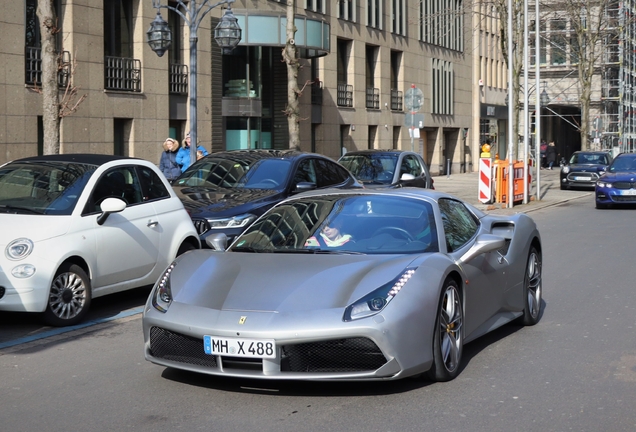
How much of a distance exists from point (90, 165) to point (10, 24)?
48.1 ft

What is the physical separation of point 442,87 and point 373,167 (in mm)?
34426

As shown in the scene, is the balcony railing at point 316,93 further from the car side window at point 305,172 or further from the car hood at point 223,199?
the car hood at point 223,199

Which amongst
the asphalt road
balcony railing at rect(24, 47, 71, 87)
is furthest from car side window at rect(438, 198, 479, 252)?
balcony railing at rect(24, 47, 71, 87)

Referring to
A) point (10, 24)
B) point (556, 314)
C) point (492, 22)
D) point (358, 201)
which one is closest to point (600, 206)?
point (10, 24)

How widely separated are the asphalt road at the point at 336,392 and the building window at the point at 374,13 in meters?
36.1

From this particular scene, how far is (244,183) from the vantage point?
45.8ft

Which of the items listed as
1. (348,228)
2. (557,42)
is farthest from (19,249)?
(557,42)

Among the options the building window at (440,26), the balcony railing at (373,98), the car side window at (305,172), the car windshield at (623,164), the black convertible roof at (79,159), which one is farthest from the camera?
the building window at (440,26)

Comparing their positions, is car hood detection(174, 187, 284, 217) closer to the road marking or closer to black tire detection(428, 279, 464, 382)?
the road marking

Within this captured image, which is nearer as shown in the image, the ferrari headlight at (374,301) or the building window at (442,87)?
the ferrari headlight at (374,301)

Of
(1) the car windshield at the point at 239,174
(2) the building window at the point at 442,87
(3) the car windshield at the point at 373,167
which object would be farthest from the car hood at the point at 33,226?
(2) the building window at the point at 442,87

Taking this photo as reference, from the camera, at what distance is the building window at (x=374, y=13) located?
43.9m

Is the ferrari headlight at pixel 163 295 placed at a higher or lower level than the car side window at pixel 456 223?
lower

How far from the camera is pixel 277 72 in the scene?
36.2 m
